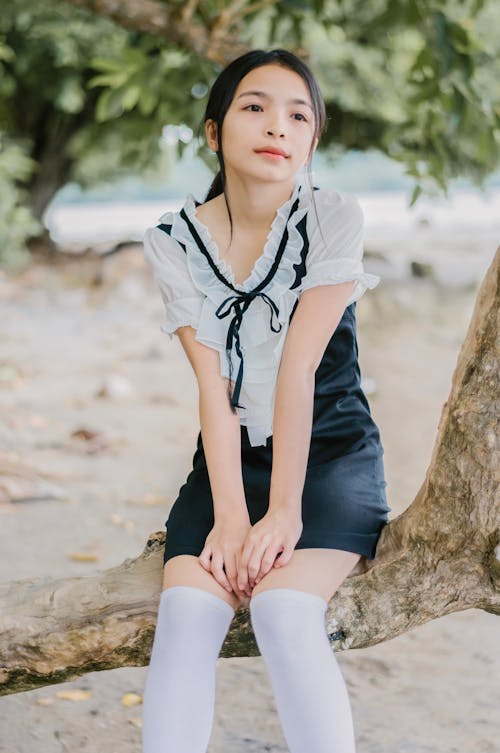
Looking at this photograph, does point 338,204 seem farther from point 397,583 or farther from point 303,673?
point 303,673

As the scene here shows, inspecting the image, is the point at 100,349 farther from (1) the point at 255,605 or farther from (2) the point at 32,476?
(1) the point at 255,605

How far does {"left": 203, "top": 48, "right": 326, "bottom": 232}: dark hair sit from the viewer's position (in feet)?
6.67

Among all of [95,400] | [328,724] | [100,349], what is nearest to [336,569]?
[328,724]

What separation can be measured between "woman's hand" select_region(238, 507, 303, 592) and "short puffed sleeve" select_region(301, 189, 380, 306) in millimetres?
473

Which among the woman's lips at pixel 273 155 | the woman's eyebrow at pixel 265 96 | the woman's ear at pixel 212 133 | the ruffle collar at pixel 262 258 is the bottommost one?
the ruffle collar at pixel 262 258

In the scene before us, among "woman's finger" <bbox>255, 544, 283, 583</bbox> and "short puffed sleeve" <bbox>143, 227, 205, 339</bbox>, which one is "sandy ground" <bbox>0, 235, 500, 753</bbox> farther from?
"short puffed sleeve" <bbox>143, 227, 205, 339</bbox>

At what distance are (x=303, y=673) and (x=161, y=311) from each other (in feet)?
23.6

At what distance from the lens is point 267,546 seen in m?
1.81

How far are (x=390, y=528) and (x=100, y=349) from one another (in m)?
5.79

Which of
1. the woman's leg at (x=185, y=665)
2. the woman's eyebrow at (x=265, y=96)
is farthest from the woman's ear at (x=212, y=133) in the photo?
the woman's leg at (x=185, y=665)

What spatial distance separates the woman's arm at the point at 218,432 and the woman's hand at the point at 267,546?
0.09m

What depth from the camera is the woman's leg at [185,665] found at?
65.1 inches

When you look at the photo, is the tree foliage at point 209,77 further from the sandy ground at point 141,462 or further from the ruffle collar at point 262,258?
the sandy ground at point 141,462

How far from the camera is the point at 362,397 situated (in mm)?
2119
